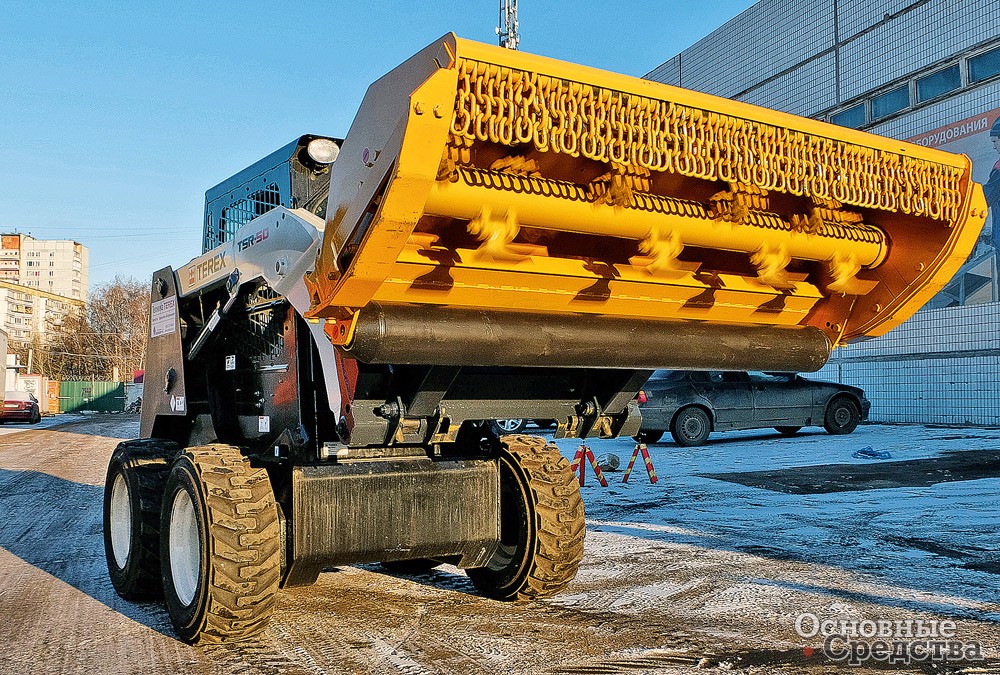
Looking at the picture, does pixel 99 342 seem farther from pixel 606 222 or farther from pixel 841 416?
pixel 606 222

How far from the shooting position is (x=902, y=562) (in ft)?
18.7

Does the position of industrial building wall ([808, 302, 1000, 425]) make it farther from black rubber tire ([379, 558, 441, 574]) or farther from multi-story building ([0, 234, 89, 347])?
multi-story building ([0, 234, 89, 347])

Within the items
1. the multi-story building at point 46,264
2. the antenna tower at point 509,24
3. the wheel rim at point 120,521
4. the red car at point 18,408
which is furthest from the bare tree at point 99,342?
the wheel rim at point 120,521

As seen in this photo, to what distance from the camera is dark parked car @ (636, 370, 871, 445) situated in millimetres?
14453

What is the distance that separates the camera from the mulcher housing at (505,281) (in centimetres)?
327

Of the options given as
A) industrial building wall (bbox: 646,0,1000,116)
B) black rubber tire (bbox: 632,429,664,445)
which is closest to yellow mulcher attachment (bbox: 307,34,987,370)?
black rubber tire (bbox: 632,429,664,445)

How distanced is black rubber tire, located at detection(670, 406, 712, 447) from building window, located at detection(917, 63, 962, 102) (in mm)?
8525

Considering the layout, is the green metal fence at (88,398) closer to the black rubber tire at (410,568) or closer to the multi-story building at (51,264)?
the black rubber tire at (410,568)

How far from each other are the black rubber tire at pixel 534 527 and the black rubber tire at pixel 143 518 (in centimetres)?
196

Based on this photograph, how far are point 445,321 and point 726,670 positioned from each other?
1.93m

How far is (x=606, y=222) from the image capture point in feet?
12.0

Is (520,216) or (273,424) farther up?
(520,216)

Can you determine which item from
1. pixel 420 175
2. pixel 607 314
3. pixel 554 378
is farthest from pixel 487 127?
pixel 554 378

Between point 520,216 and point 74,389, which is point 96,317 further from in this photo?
point 520,216
